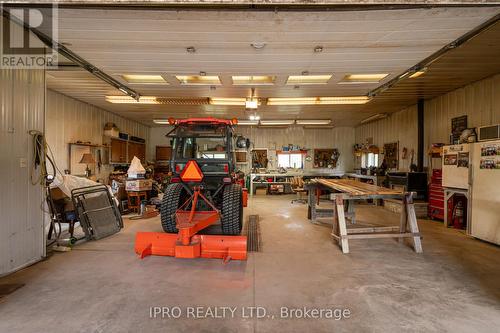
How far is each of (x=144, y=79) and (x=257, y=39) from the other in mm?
2980

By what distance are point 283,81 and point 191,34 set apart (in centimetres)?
236

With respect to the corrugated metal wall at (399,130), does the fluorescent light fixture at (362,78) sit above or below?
above

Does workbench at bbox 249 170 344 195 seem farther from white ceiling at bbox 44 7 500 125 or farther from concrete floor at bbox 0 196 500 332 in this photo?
concrete floor at bbox 0 196 500 332

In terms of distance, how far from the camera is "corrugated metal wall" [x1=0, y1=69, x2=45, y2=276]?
116 inches

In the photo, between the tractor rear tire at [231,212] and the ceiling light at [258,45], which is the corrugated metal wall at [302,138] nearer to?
the tractor rear tire at [231,212]

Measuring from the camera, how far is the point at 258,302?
244 cm

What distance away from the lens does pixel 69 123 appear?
257 inches

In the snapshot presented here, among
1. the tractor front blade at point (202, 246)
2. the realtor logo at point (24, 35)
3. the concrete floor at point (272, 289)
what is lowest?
the concrete floor at point (272, 289)

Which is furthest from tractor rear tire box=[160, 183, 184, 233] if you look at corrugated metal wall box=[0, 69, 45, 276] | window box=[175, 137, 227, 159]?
corrugated metal wall box=[0, 69, 45, 276]

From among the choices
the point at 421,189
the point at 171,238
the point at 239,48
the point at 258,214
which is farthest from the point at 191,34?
the point at 421,189

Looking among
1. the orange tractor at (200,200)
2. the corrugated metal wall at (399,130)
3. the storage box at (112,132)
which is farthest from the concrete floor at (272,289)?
the storage box at (112,132)

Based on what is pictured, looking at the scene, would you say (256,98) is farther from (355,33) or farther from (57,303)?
(57,303)

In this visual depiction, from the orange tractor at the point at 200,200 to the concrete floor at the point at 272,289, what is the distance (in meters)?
0.23

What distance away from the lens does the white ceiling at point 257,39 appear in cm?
282
